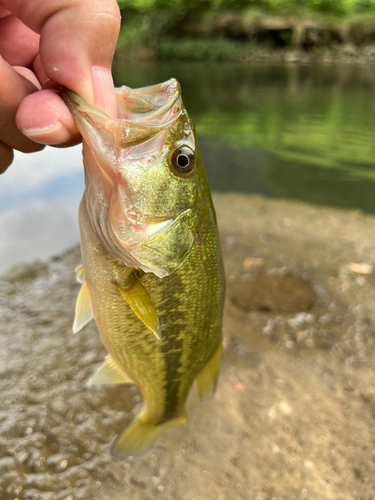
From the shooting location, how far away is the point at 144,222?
124 centimetres

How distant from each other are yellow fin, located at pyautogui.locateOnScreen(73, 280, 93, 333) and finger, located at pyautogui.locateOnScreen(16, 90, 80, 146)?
61 centimetres

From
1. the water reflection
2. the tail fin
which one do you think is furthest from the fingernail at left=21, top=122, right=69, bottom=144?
the water reflection

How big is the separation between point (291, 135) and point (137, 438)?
11.3 metres

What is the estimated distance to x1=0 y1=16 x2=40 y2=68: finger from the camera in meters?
1.63

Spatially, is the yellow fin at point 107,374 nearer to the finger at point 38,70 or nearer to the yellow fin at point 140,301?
the yellow fin at point 140,301

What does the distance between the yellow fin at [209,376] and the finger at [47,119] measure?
1.06 meters

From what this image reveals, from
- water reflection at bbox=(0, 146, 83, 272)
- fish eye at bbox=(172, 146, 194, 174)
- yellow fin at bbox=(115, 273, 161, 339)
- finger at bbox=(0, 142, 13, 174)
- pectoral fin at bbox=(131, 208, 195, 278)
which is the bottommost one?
water reflection at bbox=(0, 146, 83, 272)

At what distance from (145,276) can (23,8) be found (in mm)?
961

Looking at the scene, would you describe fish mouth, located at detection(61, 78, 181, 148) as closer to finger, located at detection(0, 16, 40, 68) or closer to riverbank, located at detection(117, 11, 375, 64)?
finger, located at detection(0, 16, 40, 68)

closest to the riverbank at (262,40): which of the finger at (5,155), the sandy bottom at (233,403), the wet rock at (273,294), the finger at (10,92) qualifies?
the wet rock at (273,294)

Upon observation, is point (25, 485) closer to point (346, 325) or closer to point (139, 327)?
point (139, 327)

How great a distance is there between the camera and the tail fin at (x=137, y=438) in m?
1.81

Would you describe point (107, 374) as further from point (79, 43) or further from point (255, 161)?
point (255, 161)

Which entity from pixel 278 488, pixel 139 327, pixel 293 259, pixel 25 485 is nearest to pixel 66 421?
pixel 25 485
